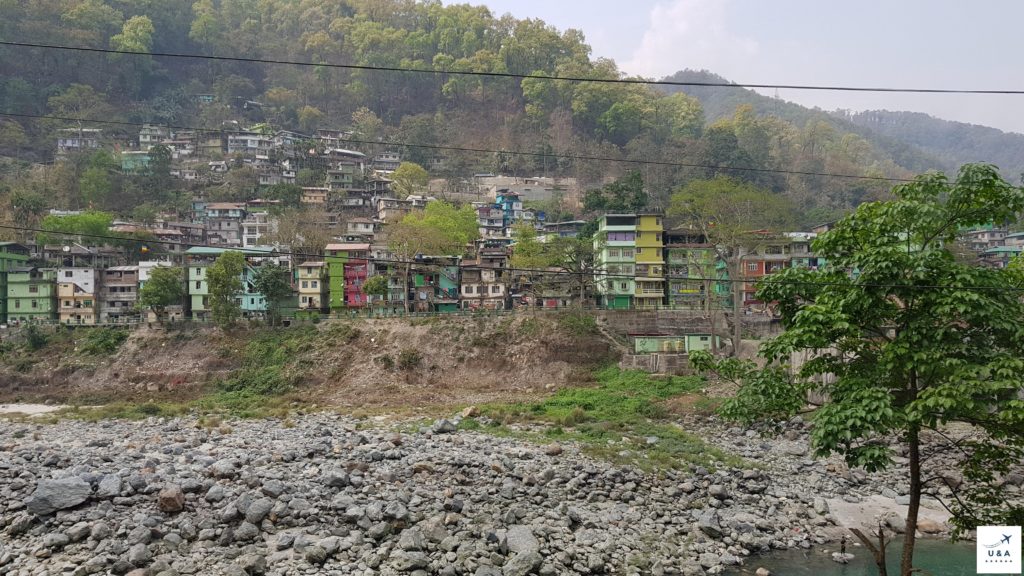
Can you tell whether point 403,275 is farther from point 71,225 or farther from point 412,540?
Answer: point 412,540

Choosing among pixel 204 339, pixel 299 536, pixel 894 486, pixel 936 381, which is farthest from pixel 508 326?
pixel 936 381

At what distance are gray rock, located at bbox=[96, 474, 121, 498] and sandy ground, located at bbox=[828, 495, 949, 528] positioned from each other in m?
14.2

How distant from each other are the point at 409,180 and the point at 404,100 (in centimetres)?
2873

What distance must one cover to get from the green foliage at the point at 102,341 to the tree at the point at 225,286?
5.04 metres

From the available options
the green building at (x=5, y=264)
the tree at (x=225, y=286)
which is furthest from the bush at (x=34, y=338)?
the tree at (x=225, y=286)

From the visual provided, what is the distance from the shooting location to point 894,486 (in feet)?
50.0

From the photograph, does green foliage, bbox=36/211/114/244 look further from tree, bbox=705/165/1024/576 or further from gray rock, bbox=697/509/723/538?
Answer: tree, bbox=705/165/1024/576

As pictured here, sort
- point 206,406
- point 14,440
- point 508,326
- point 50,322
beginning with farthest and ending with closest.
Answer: point 50,322, point 508,326, point 206,406, point 14,440

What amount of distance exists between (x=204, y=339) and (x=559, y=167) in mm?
42957

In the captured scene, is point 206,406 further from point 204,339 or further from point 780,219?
point 780,219

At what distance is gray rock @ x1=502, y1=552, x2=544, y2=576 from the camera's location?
10367 millimetres

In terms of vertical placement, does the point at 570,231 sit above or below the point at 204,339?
above

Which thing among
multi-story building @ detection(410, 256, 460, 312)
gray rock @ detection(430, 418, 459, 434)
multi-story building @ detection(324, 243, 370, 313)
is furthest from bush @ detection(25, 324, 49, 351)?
gray rock @ detection(430, 418, 459, 434)

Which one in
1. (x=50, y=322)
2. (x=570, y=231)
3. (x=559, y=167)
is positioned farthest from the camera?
(x=559, y=167)
